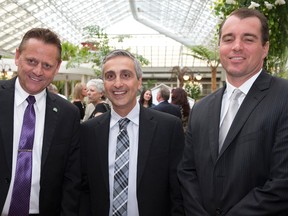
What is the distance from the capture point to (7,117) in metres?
2.38

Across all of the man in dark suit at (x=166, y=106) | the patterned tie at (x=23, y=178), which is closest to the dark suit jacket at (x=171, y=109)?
the man in dark suit at (x=166, y=106)

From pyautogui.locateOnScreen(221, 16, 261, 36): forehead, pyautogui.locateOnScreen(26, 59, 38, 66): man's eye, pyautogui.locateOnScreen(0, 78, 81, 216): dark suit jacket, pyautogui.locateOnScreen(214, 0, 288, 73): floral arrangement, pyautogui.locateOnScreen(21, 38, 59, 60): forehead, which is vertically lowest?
pyautogui.locateOnScreen(0, 78, 81, 216): dark suit jacket

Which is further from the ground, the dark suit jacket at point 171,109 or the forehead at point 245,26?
the forehead at point 245,26

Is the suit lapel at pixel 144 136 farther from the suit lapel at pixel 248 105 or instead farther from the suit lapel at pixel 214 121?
the suit lapel at pixel 248 105

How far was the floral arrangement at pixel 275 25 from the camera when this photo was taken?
12.7 feet

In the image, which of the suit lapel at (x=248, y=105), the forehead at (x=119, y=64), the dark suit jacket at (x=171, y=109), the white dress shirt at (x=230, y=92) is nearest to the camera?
the suit lapel at (x=248, y=105)

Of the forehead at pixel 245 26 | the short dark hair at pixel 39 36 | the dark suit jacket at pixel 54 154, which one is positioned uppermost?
the forehead at pixel 245 26

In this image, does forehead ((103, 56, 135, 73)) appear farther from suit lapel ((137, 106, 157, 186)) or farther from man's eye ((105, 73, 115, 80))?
suit lapel ((137, 106, 157, 186))

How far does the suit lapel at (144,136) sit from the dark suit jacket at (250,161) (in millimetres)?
367

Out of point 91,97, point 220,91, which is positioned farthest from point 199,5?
point 220,91

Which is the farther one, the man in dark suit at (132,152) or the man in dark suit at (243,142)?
the man in dark suit at (132,152)

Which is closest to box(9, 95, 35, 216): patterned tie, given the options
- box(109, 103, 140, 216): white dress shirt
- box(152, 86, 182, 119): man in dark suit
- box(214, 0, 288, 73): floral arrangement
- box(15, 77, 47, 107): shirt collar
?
box(15, 77, 47, 107): shirt collar

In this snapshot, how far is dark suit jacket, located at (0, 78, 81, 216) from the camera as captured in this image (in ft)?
7.66

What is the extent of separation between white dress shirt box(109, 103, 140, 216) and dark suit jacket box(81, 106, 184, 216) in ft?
0.12
